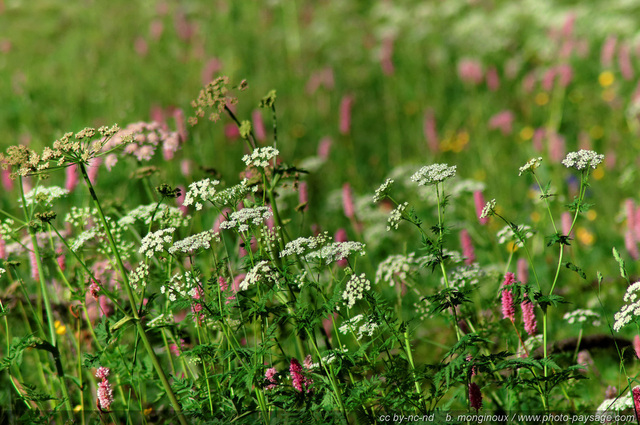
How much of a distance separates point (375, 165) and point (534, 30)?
4638mm

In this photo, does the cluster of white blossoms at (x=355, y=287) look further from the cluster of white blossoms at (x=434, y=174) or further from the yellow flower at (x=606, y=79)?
the yellow flower at (x=606, y=79)

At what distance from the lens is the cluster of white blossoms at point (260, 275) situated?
6.45ft

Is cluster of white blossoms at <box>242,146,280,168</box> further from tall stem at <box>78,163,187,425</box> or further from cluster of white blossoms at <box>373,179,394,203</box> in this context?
tall stem at <box>78,163,187,425</box>

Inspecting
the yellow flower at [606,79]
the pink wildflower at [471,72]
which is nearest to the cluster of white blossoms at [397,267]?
the pink wildflower at [471,72]

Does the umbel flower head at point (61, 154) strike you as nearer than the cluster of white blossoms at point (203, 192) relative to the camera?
Yes

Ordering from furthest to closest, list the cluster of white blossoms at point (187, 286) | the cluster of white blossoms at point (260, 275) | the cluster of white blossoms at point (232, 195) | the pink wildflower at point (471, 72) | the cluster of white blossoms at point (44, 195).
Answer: the pink wildflower at point (471, 72) < the cluster of white blossoms at point (44, 195) < the cluster of white blossoms at point (232, 195) < the cluster of white blossoms at point (187, 286) < the cluster of white blossoms at point (260, 275)

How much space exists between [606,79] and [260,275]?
6.89 metres

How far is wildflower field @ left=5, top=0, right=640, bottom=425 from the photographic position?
6.89ft

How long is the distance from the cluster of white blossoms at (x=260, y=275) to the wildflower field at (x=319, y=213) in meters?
0.01

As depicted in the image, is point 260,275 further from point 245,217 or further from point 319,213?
point 319,213

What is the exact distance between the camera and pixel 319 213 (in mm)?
5953

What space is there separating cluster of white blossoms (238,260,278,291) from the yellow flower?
6746mm

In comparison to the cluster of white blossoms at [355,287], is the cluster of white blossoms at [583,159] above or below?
above

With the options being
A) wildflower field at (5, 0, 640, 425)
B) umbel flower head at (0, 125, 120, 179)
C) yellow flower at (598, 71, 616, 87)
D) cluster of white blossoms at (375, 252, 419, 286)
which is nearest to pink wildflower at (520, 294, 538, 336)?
wildflower field at (5, 0, 640, 425)
